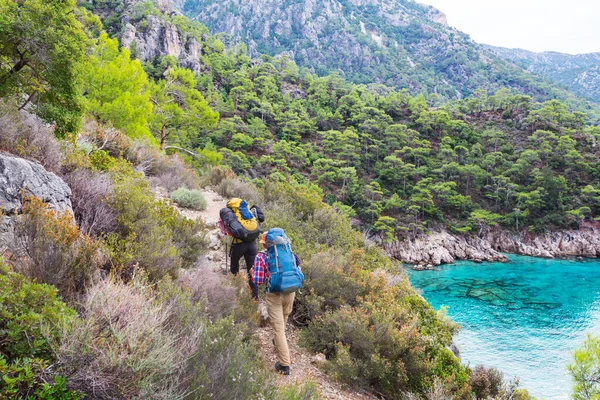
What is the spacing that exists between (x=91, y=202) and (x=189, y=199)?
13.9 ft

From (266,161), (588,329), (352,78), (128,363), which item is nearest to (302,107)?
(266,161)

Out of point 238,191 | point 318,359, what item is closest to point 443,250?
point 238,191

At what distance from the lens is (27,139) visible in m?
4.43

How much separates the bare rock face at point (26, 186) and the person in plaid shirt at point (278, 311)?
2298mm

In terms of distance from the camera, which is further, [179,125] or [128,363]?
[179,125]

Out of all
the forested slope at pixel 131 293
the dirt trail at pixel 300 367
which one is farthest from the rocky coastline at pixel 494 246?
the dirt trail at pixel 300 367

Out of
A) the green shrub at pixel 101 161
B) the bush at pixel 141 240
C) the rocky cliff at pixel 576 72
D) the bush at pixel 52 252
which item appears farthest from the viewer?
the rocky cliff at pixel 576 72

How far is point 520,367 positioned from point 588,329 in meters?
7.58

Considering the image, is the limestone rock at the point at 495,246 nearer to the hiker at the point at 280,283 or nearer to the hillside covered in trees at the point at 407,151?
the hillside covered in trees at the point at 407,151

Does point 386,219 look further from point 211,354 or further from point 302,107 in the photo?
point 211,354

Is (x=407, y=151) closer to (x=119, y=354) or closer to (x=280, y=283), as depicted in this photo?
(x=280, y=283)

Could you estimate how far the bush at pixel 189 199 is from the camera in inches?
336

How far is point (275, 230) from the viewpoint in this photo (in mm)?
4020

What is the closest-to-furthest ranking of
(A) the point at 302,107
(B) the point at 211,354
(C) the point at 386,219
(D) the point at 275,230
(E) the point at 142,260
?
(B) the point at 211,354 < (E) the point at 142,260 < (D) the point at 275,230 < (C) the point at 386,219 < (A) the point at 302,107
